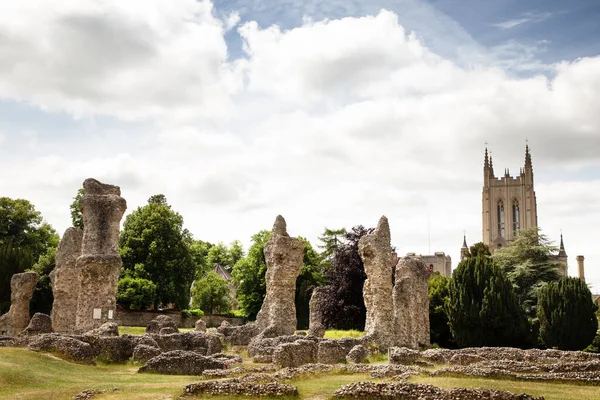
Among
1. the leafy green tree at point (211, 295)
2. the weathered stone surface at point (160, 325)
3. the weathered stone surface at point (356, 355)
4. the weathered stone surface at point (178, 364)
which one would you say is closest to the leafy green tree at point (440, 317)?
the weathered stone surface at point (160, 325)

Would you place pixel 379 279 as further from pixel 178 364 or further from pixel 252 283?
pixel 252 283

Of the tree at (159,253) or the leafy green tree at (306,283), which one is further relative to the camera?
the leafy green tree at (306,283)

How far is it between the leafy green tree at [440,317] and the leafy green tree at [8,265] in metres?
28.4

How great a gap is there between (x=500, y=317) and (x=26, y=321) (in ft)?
80.4

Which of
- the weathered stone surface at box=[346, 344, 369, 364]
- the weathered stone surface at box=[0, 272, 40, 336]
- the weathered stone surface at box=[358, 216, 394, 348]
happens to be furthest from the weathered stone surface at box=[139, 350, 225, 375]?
the weathered stone surface at box=[0, 272, 40, 336]

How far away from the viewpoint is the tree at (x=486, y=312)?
107 ft

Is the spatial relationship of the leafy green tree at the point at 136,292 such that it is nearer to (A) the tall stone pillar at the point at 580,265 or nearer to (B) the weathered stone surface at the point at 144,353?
(B) the weathered stone surface at the point at 144,353

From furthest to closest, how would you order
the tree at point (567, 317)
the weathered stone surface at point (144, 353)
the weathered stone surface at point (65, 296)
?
the tree at point (567, 317) → the weathered stone surface at point (65, 296) → the weathered stone surface at point (144, 353)

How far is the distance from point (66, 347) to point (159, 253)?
95.0 ft

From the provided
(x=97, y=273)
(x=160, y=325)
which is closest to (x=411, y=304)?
(x=160, y=325)

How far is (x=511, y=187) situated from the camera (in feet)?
488

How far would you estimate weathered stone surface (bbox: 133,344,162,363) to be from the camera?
68.8 feet

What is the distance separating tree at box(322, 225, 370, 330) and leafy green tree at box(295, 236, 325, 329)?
10.5 metres

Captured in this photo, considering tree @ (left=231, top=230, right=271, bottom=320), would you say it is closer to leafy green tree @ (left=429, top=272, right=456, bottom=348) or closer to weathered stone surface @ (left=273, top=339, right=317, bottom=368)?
leafy green tree @ (left=429, top=272, right=456, bottom=348)
